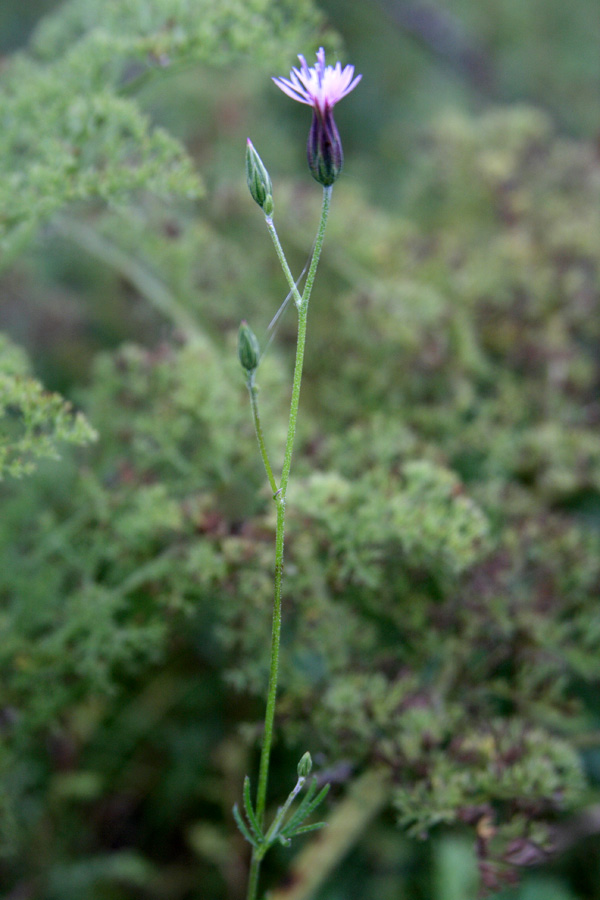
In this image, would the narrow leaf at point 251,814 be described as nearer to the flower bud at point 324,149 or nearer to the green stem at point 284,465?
the green stem at point 284,465

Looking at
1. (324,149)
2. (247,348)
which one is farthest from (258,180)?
(247,348)

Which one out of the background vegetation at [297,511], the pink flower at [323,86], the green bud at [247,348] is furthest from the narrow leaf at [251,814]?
the pink flower at [323,86]

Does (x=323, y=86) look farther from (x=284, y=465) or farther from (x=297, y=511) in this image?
(x=297, y=511)

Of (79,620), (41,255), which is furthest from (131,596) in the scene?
(41,255)

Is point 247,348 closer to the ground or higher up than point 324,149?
closer to the ground

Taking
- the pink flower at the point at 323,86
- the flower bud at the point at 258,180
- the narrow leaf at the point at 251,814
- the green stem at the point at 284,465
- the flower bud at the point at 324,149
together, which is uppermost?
the pink flower at the point at 323,86

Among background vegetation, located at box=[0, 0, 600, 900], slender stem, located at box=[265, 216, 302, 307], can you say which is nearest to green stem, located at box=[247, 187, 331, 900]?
slender stem, located at box=[265, 216, 302, 307]

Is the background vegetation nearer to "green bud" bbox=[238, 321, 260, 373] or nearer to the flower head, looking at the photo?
"green bud" bbox=[238, 321, 260, 373]
